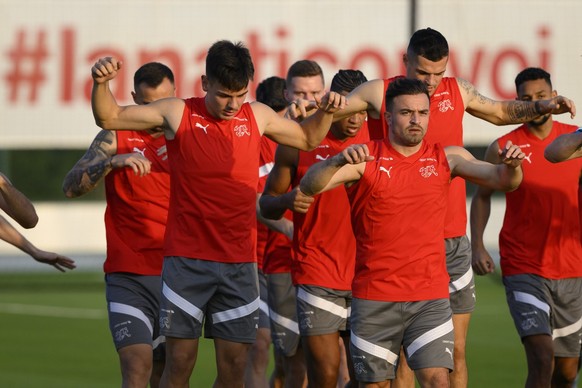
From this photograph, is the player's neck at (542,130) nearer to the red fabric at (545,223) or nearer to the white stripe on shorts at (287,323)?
the red fabric at (545,223)

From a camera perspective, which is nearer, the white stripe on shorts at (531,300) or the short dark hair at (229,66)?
the short dark hair at (229,66)

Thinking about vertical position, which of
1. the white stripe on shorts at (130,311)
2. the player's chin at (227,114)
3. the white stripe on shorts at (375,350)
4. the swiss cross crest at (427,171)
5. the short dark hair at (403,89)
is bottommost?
the white stripe on shorts at (130,311)

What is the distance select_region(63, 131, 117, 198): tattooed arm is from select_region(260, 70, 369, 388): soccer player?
1.21 meters

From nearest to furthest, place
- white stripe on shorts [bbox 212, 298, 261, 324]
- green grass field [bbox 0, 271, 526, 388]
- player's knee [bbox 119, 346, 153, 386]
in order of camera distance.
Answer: white stripe on shorts [bbox 212, 298, 261, 324] < player's knee [bbox 119, 346, 153, 386] < green grass field [bbox 0, 271, 526, 388]

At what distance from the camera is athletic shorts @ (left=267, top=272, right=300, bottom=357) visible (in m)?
10.4

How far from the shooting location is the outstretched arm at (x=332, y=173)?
803 cm

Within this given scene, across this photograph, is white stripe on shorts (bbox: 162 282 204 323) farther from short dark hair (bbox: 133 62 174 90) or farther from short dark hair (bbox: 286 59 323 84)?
short dark hair (bbox: 286 59 323 84)

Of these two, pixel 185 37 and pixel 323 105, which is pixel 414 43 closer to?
pixel 323 105

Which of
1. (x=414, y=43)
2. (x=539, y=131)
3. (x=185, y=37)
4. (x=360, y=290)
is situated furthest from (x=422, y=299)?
(x=185, y=37)

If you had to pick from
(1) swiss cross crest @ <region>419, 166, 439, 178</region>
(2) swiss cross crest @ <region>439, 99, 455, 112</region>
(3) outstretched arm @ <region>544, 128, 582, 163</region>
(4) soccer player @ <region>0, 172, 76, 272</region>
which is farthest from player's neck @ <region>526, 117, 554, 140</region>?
(4) soccer player @ <region>0, 172, 76, 272</region>

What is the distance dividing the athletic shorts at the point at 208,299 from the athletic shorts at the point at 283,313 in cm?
158

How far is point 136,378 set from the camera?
8.98 meters

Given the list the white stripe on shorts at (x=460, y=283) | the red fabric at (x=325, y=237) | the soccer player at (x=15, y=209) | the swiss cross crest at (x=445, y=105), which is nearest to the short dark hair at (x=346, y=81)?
the red fabric at (x=325, y=237)

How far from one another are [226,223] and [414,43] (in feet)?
6.37
